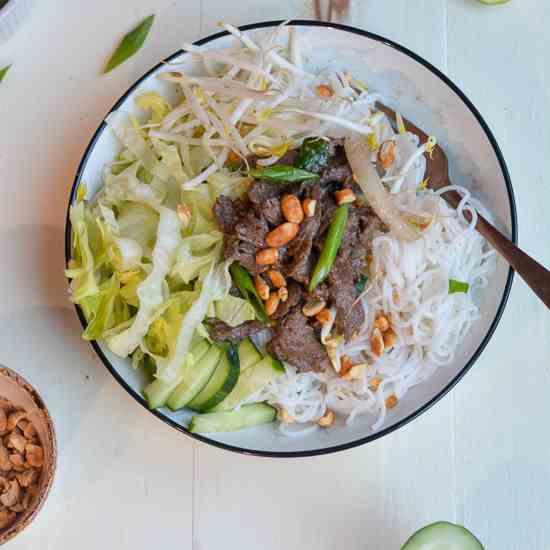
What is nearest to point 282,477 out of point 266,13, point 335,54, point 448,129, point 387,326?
point 387,326

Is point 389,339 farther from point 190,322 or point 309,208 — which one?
point 190,322

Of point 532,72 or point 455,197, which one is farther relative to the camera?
point 532,72

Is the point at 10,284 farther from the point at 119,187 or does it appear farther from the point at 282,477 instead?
the point at 282,477

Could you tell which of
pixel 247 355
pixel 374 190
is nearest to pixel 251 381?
pixel 247 355

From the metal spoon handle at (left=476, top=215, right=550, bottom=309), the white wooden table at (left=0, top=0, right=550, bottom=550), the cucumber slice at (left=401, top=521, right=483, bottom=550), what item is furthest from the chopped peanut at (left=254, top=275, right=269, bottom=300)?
the cucumber slice at (left=401, top=521, right=483, bottom=550)

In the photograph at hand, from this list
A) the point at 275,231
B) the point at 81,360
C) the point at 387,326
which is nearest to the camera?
the point at 275,231

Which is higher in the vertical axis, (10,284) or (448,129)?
(448,129)

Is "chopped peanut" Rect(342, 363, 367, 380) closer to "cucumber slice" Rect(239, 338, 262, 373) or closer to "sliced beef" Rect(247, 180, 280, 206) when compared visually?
"cucumber slice" Rect(239, 338, 262, 373)
